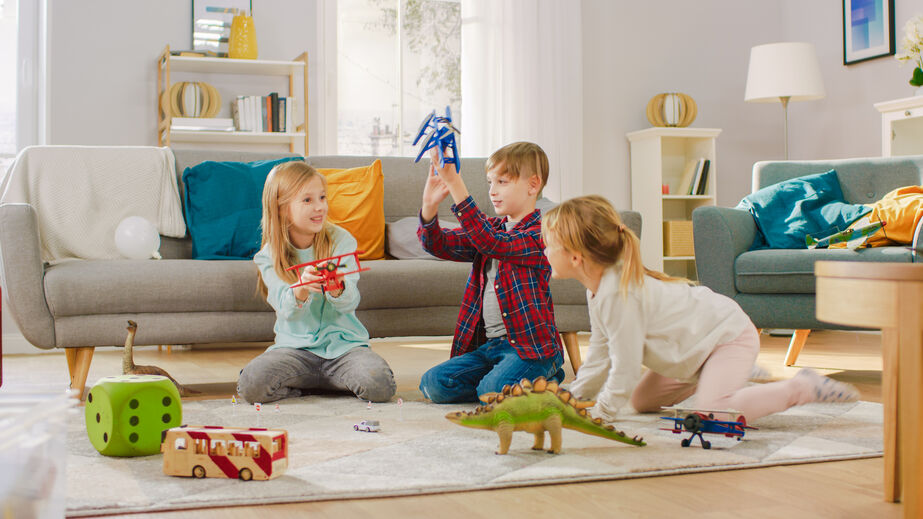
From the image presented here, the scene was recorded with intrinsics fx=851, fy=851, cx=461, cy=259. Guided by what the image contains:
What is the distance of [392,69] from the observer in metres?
5.13

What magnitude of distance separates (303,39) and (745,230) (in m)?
2.81

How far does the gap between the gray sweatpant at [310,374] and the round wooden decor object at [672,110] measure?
3314mm

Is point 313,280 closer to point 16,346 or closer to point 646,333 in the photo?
point 646,333

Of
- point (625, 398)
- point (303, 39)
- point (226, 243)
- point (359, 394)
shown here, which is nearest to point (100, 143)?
point (303, 39)

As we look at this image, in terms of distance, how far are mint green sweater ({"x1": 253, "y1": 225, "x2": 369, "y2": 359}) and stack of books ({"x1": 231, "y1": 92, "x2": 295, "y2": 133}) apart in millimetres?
2352

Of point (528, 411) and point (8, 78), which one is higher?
point (8, 78)

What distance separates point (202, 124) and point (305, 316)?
2.36m

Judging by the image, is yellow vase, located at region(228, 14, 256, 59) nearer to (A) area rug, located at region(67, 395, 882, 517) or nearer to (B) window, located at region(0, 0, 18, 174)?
(B) window, located at region(0, 0, 18, 174)

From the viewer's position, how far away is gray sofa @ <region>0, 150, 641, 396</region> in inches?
95.2

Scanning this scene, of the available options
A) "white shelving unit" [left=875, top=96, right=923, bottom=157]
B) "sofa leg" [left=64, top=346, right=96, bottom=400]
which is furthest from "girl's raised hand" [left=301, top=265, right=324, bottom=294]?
"white shelving unit" [left=875, top=96, right=923, bottom=157]

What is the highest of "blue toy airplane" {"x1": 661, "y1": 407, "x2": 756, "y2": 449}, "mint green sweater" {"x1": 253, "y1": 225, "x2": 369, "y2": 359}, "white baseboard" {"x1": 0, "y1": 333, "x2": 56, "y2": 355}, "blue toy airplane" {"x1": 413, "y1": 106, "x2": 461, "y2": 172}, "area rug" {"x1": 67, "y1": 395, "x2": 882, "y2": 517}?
"blue toy airplane" {"x1": 413, "y1": 106, "x2": 461, "y2": 172}

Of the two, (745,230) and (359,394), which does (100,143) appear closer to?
(359,394)

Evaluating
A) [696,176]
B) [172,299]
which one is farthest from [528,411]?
[696,176]

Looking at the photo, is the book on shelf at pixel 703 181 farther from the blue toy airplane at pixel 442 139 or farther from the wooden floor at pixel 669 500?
the wooden floor at pixel 669 500
